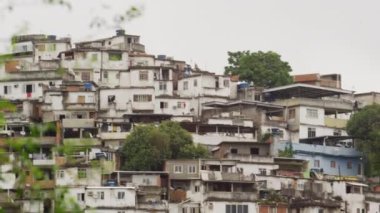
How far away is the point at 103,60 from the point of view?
70438 millimetres

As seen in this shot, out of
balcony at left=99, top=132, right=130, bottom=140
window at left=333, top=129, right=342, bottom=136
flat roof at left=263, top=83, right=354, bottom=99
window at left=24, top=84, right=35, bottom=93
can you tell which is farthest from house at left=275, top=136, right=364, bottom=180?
window at left=24, top=84, right=35, bottom=93

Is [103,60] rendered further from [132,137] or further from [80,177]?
[80,177]

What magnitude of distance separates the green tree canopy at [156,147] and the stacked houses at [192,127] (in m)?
0.92

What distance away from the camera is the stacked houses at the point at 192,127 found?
5503 centimetres

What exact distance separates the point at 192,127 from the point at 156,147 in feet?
19.9

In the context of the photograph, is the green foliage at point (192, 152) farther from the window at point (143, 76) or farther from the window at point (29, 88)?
the window at point (29, 88)

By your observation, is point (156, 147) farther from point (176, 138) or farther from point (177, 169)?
point (176, 138)

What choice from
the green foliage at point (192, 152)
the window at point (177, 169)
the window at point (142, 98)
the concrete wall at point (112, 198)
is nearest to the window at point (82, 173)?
the concrete wall at point (112, 198)

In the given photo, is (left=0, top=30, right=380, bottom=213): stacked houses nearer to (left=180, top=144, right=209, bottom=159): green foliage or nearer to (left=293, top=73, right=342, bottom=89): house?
(left=293, top=73, right=342, bottom=89): house

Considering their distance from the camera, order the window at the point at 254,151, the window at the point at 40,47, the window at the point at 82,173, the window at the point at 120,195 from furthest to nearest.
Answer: the window at the point at 40,47
the window at the point at 254,151
the window at the point at 120,195
the window at the point at 82,173

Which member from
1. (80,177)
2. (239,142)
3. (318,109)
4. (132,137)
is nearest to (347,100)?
(318,109)

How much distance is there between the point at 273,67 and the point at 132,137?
21445 mm

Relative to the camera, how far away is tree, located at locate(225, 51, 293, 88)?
250ft

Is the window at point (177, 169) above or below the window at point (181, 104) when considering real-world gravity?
below
